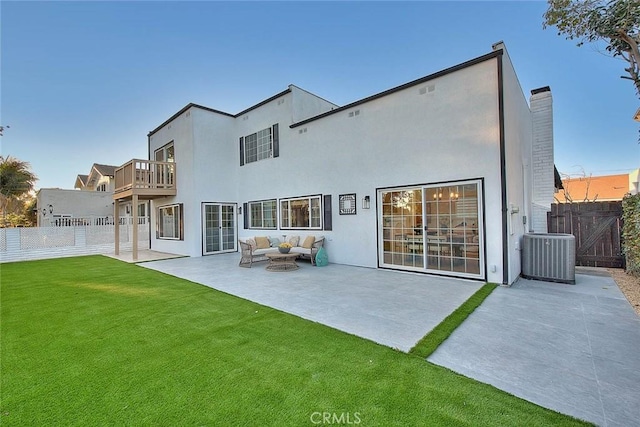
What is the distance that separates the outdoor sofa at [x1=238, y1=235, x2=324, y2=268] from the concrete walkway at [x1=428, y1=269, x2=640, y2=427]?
207 inches

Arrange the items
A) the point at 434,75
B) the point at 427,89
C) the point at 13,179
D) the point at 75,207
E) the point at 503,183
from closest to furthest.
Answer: the point at 503,183 → the point at 434,75 → the point at 427,89 → the point at 75,207 → the point at 13,179

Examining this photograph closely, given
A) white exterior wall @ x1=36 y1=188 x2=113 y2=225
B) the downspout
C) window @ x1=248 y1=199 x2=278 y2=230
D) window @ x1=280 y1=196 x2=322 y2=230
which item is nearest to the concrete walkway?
the downspout

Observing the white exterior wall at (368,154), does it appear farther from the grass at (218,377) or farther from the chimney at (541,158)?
the grass at (218,377)

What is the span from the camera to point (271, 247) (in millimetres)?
10219

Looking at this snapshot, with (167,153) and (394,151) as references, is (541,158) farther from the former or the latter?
(167,153)

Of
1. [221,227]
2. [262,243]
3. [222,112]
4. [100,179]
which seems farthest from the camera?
[100,179]

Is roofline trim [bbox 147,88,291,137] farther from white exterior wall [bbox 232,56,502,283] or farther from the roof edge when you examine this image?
white exterior wall [bbox 232,56,502,283]

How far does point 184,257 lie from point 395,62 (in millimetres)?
11937

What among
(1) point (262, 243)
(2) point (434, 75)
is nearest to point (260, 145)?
(1) point (262, 243)

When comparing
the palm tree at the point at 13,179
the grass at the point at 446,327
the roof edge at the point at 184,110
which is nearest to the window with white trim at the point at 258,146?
the roof edge at the point at 184,110

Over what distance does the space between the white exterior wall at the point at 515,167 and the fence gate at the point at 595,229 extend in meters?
1.06

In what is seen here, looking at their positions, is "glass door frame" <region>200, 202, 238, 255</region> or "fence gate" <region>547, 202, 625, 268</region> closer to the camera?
"fence gate" <region>547, 202, 625, 268</region>

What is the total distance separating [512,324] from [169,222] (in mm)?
13996

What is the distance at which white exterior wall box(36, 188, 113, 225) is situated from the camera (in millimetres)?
18234
